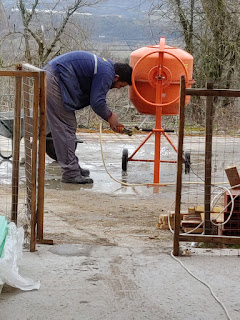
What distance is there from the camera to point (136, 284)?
513 centimetres

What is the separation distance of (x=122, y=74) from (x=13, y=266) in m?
5.31

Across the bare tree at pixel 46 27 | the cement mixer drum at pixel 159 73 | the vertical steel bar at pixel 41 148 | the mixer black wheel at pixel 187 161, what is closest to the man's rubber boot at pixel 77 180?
the cement mixer drum at pixel 159 73

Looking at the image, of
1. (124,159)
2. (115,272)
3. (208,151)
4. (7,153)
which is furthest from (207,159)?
(7,153)

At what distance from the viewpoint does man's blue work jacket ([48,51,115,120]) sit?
9688mm

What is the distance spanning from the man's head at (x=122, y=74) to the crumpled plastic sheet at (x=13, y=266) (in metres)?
4.79

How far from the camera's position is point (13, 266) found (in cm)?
507

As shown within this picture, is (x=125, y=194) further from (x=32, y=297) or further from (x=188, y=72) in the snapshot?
(x=32, y=297)

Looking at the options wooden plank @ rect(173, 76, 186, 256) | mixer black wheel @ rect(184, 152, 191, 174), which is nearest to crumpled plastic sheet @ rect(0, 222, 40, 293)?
wooden plank @ rect(173, 76, 186, 256)

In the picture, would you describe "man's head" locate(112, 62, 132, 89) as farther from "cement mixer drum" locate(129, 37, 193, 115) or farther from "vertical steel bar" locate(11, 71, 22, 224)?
"vertical steel bar" locate(11, 71, 22, 224)

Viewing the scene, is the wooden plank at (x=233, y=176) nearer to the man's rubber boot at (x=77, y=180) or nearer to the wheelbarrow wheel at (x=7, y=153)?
the man's rubber boot at (x=77, y=180)

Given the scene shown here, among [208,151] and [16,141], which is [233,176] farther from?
[16,141]

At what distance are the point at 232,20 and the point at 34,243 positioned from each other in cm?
1343

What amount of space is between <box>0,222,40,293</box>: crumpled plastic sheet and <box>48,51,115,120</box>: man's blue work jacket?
4.45m

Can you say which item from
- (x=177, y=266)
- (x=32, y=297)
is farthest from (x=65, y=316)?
(x=177, y=266)
